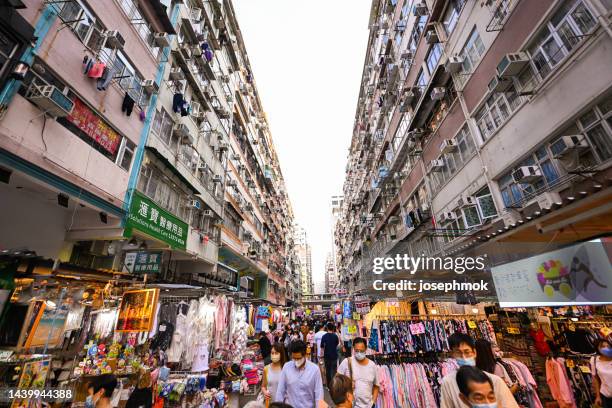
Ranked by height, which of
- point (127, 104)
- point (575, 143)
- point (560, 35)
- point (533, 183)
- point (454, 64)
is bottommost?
point (533, 183)

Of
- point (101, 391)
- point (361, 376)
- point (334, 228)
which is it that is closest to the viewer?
point (101, 391)

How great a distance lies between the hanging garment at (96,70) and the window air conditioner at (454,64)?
479 inches

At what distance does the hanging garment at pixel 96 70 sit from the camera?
7.35 metres

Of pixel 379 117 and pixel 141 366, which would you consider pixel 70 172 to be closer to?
pixel 141 366

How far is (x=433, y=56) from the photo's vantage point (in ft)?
42.7

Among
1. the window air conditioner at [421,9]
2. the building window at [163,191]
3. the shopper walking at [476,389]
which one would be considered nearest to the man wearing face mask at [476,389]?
the shopper walking at [476,389]

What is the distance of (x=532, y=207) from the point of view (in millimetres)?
6684

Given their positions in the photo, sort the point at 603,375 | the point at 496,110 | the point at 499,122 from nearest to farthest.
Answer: the point at 603,375 → the point at 499,122 → the point at 496,110

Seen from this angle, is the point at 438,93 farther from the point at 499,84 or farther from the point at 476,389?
the point at 476,389

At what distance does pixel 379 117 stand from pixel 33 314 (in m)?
22.3

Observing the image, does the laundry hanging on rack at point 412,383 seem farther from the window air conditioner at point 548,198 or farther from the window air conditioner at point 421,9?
the window air conditioner at point 421,9

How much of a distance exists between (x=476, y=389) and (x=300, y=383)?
2.38 m

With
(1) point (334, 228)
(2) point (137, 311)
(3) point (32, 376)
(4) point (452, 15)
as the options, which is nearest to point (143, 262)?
(2) point (137, 311)

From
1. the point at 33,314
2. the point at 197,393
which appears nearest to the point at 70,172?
the point at 33,314
